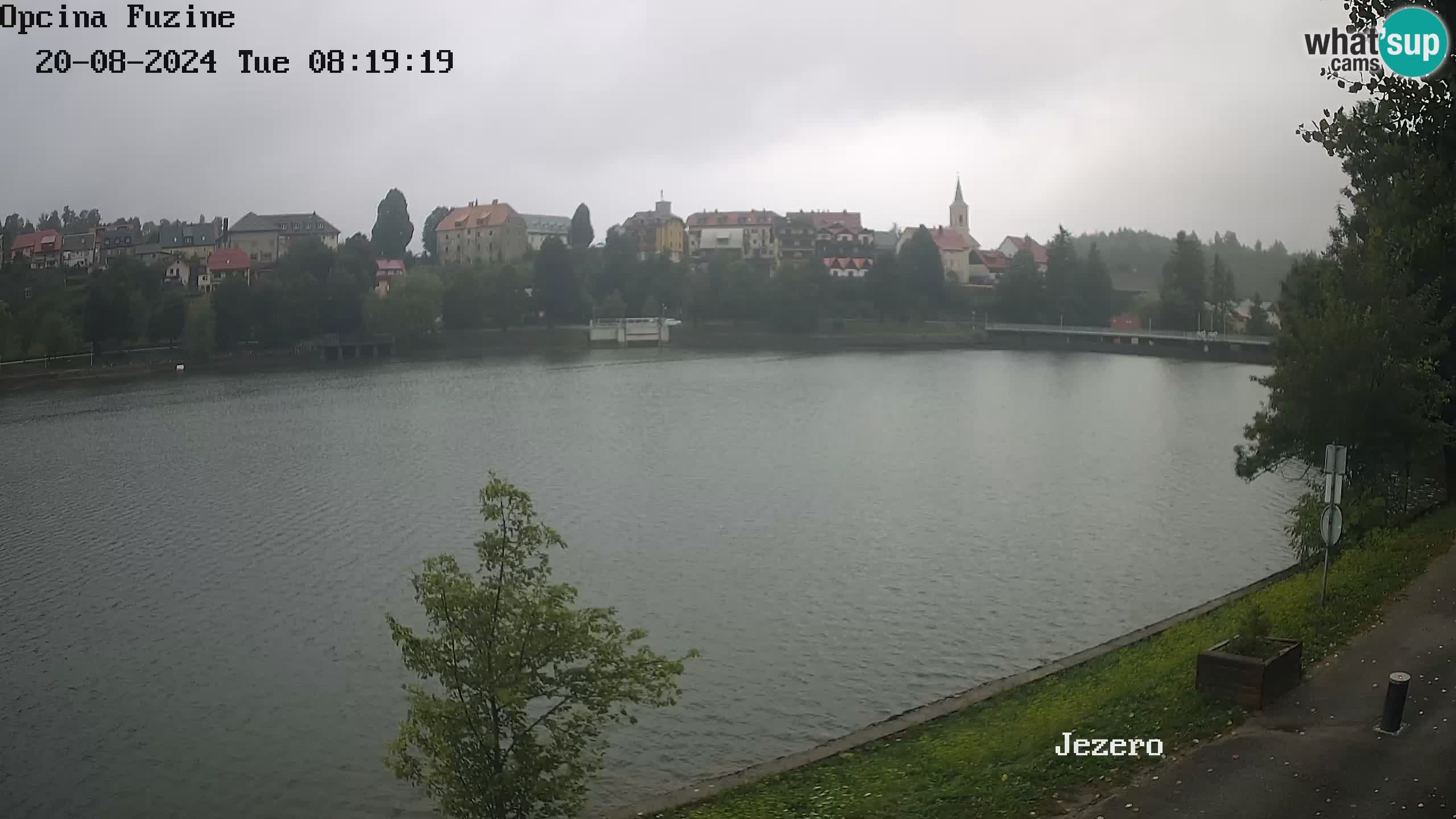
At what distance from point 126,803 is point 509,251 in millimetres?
137972

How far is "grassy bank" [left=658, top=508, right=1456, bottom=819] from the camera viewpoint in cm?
1039

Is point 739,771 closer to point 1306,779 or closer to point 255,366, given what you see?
point 1306,779

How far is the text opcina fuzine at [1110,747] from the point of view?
34.4 feet

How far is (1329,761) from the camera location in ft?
31.6

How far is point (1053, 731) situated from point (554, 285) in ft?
336

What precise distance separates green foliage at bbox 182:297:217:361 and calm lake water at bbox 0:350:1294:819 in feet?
86.2

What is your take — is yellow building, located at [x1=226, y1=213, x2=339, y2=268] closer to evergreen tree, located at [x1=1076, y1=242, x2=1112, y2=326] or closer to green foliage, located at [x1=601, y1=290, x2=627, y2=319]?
green foliage, located at [x1=601, y1=290, x2=627, y2=319]

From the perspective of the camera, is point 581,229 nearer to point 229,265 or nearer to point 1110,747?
point 229,265

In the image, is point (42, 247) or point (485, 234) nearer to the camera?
point (42, 247)

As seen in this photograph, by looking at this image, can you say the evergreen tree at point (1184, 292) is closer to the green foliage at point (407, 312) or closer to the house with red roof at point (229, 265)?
the green foliage at point (407, 312)

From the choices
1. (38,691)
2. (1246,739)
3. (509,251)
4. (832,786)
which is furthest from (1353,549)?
(509,251)

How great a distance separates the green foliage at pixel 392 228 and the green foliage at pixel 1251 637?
144 m

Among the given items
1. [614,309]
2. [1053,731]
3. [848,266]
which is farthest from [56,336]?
[848,266]

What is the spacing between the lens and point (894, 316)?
11669 centimetres
